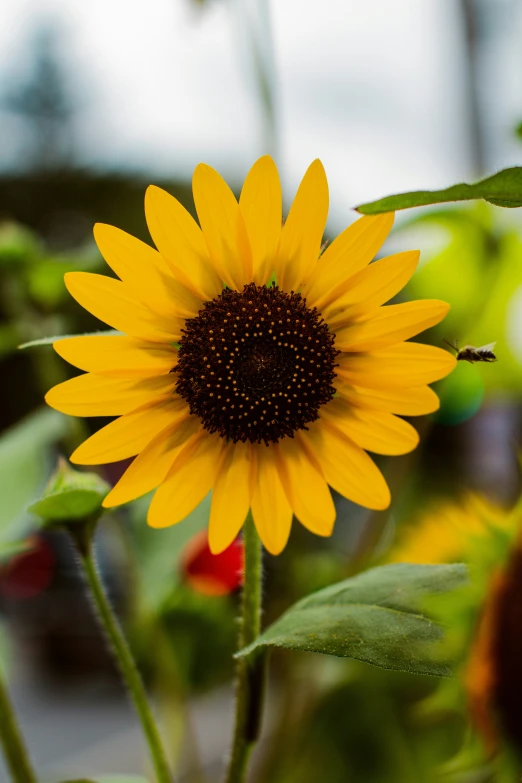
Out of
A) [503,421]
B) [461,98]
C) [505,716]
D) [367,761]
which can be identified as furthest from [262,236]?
[461,98]

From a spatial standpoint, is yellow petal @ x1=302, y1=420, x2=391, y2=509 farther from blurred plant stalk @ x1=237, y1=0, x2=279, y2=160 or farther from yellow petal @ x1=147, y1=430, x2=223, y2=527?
blurred plant stalk @ x1=237, y1=0, x2=279, y2=160

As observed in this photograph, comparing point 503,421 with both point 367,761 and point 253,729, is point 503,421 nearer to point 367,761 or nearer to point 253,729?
point 367,761

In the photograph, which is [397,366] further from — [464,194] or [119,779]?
[119,779]

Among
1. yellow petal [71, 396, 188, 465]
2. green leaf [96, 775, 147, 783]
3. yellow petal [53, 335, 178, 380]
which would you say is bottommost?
green leaf [96, 775, 147, 783]

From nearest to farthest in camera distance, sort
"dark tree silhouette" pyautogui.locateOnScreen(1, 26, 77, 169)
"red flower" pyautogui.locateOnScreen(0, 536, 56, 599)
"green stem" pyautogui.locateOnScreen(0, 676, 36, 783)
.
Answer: "green stem" pyautogui.locateOnScreen(0, 676, 36, 783), "red flower" pyautogui.locateOnScreen(0, 536, 56, 599), "dark tree silhouette" pyautogui.locateOnScreen(1, 26, 77, 169)

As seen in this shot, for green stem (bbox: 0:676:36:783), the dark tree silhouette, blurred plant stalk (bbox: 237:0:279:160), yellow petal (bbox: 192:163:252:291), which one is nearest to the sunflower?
yellow petal (bbox: 192:163:252:291)

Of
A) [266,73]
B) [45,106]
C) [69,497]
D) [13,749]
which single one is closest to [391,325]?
[69,497]

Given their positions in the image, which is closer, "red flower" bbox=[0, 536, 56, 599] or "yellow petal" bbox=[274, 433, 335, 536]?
"yellow petal" bbox=[274, 433, 335, 536]

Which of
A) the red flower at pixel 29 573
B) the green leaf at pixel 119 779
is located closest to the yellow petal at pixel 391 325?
the green leaf at pixel 119 779
